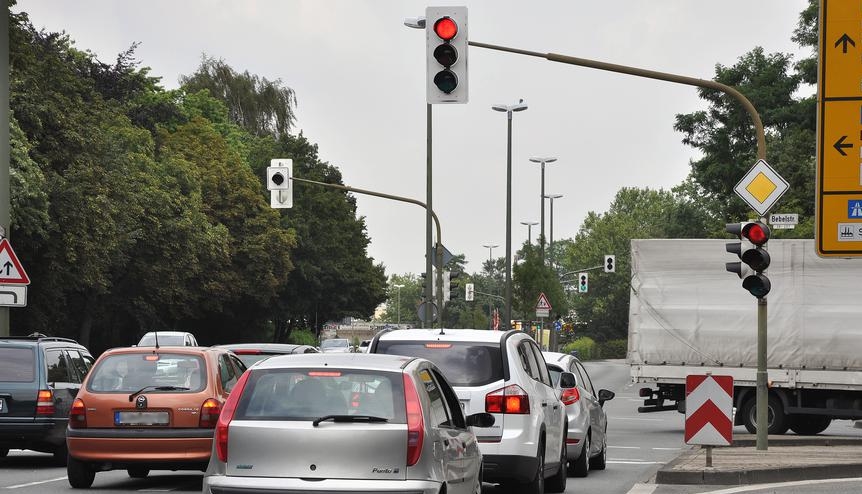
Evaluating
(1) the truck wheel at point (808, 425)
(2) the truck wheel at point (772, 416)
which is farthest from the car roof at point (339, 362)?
(1) the truck wheel at point (808, 425)

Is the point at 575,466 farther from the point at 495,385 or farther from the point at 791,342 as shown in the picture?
the point at 791,342

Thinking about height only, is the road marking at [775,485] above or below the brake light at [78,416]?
below

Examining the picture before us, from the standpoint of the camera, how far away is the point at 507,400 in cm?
1417

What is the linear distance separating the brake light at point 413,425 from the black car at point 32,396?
978 cm

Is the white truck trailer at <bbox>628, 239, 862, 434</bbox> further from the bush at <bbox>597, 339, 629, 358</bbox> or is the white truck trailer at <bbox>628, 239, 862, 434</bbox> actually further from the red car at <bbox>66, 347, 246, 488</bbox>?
the bush at <bbox>597, 339, 629, 358</bbox>

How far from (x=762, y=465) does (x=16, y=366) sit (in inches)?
348

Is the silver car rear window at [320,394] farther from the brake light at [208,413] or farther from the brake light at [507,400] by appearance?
the brake light at [208,413]

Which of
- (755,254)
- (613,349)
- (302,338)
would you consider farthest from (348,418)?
(613,349)

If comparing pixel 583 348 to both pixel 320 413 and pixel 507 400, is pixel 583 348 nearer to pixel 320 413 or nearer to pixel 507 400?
pixel 507 400

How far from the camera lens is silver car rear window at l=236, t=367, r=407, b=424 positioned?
32.5ft

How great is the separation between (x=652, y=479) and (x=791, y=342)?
10.6m

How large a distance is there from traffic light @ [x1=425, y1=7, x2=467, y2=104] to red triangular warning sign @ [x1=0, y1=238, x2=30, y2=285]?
8420 millimetres

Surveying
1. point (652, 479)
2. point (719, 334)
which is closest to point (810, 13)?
point (719, 334)

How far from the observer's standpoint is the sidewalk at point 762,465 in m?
16.5
